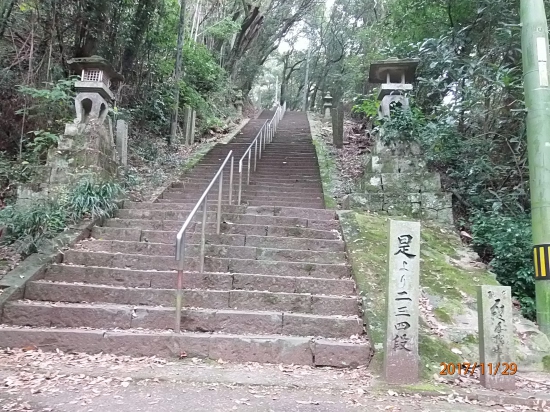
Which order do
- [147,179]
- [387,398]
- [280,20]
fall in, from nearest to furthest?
[387,398] < [147,179] < [280,20]

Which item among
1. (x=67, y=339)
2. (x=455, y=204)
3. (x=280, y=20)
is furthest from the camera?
(x=280, y=20)

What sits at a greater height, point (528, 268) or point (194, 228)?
point (194, 228)

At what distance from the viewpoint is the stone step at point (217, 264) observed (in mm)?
4957

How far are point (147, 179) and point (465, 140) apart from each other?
5817mm

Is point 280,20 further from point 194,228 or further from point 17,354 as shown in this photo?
point 17,354

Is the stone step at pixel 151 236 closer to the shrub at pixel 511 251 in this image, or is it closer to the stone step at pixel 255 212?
the stone step at pixel 255 212

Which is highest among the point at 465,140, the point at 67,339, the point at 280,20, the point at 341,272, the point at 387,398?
the point at 280,20

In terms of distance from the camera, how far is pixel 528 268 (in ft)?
17.2

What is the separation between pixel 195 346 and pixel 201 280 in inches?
42.2

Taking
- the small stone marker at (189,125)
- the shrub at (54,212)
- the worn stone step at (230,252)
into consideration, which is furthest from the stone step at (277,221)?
the small stone marker at (189,125)

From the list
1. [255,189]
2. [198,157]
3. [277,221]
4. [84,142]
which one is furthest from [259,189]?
[84,142]

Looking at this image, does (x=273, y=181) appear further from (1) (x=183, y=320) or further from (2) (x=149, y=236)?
(1) (x=183, y=320)

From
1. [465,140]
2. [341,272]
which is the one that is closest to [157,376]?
[341,272]

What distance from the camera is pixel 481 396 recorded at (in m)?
3.19
